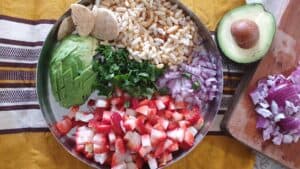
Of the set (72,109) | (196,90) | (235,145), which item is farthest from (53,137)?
(235,145)

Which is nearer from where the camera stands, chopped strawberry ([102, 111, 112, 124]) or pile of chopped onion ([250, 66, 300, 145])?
chopped strawberry ([102, 111, 112, 124])

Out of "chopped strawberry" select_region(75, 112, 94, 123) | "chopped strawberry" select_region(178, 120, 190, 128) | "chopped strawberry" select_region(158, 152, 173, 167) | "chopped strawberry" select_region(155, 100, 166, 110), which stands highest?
"chopped strawberry" select_region(155, 100, 166, 110)

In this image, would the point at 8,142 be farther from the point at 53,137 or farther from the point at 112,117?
the point at 112,117

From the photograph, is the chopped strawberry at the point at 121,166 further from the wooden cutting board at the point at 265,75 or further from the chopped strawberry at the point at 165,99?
the wooden cutting board at the point at 265,75

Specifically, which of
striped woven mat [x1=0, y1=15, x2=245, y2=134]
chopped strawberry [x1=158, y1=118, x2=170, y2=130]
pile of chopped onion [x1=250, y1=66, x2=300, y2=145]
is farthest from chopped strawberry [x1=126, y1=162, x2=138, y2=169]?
pile of chopped onion [x1=250, y1=66, x2=300, y2=145]

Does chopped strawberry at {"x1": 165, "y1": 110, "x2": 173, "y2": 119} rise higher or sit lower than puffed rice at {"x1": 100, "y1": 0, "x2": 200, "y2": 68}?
lower

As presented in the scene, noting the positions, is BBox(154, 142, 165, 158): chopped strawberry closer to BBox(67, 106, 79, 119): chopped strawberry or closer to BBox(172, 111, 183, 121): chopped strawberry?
BBox(172, 111, 183, 121): chopped strawberry

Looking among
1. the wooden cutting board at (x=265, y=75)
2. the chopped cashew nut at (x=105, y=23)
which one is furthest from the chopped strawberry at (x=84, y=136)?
the wooden cutting board at (x=265, y=75)
